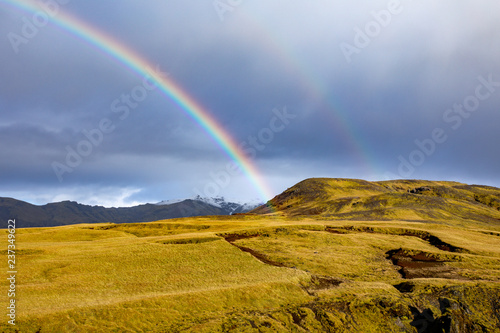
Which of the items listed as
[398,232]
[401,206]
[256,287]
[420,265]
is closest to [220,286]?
[256,287]

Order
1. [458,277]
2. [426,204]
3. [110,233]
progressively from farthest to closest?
1. [426,204]
2. [110,233]
3. [458,277]

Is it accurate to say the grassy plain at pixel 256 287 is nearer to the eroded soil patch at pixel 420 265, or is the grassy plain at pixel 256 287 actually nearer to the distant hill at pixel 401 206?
the eroded soil patch at pixel 420 265

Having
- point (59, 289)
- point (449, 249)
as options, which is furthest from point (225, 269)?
point (449, 249)

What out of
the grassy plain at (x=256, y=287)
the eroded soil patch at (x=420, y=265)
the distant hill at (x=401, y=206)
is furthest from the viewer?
the distant hill at (x=401, y=206)

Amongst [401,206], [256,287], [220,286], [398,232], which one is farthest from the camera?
[401,206]

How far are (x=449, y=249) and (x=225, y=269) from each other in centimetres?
4602

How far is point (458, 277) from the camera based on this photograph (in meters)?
38.2

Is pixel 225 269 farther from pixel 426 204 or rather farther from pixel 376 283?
pixel 426 204

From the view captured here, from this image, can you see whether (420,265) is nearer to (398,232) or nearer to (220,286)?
(398,232)

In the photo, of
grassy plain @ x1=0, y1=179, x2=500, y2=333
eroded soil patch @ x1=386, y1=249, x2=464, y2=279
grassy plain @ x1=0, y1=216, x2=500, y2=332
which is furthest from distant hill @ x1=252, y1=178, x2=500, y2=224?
grassy plain @ x1=0, y1=216, x2=500, y2=332

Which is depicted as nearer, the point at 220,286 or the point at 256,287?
the point at 256,287

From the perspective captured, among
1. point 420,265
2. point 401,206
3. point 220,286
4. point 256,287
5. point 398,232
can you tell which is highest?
point 401,206

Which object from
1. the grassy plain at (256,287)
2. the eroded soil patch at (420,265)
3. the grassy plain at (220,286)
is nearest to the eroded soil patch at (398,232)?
the grassy plain at (256,287)

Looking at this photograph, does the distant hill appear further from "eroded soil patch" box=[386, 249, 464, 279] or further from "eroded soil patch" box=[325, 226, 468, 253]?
"eroded soil patch" box=[386, 249, 464, 279]
